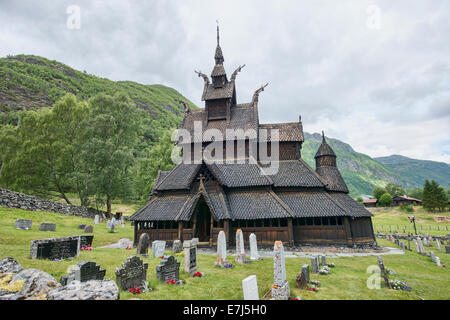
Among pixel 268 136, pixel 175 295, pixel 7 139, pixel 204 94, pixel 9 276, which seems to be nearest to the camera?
pixel 9 276

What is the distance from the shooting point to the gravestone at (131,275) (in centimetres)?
750

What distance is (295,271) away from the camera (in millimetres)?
11336

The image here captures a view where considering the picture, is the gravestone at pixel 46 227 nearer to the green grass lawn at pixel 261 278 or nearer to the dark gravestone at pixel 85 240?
the green grass lawn at pixel 261 278

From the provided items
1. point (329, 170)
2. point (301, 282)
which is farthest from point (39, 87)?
point (301, 282)

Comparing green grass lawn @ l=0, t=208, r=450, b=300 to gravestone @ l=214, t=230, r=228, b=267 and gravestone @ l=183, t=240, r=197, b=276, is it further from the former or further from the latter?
gravestone @ l=214, t=230, r=228, b=267

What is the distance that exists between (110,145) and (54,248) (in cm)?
2548

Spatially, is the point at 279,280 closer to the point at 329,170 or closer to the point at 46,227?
the point at 329,170

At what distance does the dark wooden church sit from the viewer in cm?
1941

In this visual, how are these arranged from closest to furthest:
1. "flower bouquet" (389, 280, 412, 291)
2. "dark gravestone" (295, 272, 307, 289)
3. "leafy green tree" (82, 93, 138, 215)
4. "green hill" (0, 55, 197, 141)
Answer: "dark gravestone" (295, 272, 307, 289) → "flower bouquet" (389, 280, 412, 291) → "leafy green tree" (82, 93, 138, 215) → "green hill" (0, 55, 197, 141)

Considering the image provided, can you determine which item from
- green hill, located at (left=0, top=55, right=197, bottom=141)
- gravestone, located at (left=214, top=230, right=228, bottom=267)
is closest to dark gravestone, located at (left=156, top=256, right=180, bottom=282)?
gravestone, located at (left=214, top=230, right=228, bottom=267)

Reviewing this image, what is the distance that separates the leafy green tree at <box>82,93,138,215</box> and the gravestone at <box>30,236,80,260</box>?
75.7ft
